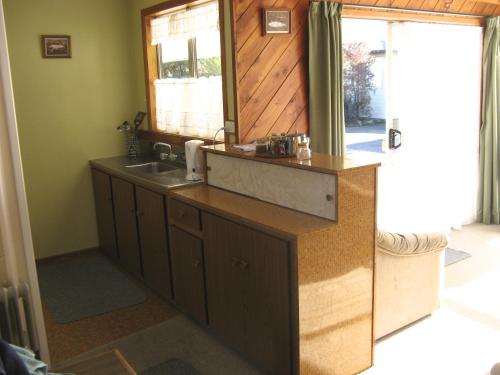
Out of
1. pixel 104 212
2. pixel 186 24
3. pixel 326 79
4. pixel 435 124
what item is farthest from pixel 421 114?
pixel 104 212

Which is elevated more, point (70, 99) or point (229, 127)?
point (70, 99)

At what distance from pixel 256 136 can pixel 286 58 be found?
1.92 feet

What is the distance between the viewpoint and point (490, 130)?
16.6 feet

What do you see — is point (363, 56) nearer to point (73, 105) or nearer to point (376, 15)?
point (376, 15)

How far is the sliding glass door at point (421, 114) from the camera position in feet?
14.2

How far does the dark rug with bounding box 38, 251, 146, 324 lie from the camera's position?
3588mm

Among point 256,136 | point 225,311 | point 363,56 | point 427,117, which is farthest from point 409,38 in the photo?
point 225,311

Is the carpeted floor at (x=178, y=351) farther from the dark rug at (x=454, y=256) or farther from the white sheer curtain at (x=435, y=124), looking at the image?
the dark rug at (x=454, y=256)

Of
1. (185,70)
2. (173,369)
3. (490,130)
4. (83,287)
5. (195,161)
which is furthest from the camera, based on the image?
(490,130)

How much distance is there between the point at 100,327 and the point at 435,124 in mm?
3434

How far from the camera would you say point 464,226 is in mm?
5207

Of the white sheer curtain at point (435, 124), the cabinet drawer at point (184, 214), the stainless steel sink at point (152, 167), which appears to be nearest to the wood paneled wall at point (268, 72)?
the cabinet drawer at point (184, 214)

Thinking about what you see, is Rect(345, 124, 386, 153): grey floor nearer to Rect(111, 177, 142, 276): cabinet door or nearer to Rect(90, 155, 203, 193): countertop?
Rect(90, 155, 203, 193): countertop

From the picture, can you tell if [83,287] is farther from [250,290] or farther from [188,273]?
[250,290]
